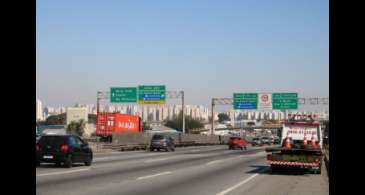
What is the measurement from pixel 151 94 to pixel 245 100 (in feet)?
45.9

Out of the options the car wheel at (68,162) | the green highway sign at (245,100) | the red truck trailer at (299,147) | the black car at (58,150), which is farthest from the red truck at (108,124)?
the car wheel at (68,162)

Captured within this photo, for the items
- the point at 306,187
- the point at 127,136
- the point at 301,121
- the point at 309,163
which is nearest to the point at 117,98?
the point at 127,136

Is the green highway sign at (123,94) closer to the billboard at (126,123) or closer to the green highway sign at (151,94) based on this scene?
the green highway sign at (151,94)

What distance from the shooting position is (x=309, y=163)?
2389 cm

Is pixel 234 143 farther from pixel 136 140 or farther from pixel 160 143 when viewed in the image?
pixel 160 143

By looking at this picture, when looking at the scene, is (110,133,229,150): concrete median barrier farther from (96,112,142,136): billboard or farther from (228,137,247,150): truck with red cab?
(228,137,247,150): truck with red cab

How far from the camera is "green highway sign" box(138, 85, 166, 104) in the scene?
6571cm

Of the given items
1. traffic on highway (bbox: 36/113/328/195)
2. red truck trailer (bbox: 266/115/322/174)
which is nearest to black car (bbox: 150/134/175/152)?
red truck trailer (bbox: 266/115/322/174)

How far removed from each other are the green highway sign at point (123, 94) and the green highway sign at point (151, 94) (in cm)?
79

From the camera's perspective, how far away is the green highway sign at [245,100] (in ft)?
240

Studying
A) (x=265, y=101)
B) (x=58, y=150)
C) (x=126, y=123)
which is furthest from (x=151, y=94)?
(x=58, y=150)

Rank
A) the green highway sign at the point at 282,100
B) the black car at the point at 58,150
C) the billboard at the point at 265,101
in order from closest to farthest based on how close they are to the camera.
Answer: the black car at the point at 58,150 < the green highway sign at the point at 282,100 < the billboard at the point at 265,101
